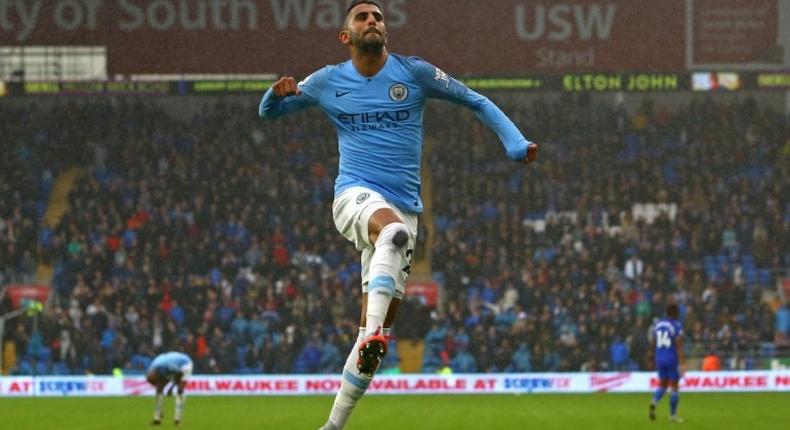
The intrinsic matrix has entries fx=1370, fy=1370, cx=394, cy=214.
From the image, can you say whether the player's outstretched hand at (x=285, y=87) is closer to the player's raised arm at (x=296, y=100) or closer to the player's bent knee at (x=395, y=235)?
the player's raised arm at (x=296, y=100)

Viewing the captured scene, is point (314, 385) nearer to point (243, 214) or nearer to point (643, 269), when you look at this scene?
point (243, 214)

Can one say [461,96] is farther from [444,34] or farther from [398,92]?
[444,34]

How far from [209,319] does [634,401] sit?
31.2 ft

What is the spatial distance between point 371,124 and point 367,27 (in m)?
0.56

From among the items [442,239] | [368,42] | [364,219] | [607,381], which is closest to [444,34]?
[442,239]

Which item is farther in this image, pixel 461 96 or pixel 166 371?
pixel 166 371

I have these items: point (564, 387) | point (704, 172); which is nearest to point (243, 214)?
point (564, 387)

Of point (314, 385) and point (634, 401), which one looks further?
point (314, 385)

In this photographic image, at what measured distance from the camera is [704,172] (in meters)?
34.5

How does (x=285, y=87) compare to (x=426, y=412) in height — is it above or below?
above

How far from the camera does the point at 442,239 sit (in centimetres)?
3281

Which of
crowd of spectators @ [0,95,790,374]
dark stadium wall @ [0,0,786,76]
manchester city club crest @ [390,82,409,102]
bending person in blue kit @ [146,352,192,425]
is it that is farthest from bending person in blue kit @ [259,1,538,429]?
dark stadium wall @ [0,0,786,76]

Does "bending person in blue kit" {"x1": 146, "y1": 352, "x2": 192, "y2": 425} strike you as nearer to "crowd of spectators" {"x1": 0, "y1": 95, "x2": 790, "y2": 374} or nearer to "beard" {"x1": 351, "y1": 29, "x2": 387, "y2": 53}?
"crowd of spectators" {"x1": 0, "y1": 95, "x2": 790, "y2": 374}

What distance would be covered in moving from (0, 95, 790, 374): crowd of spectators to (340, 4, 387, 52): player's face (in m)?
21.8
